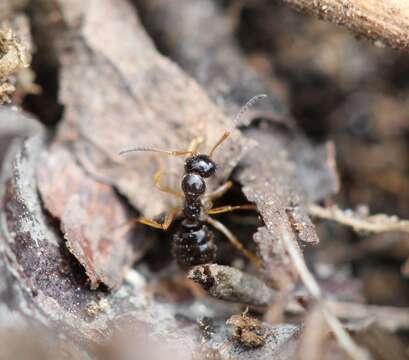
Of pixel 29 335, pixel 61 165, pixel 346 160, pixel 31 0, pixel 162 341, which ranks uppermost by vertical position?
pixel 346 160

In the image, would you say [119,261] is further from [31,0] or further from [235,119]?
[31,0]

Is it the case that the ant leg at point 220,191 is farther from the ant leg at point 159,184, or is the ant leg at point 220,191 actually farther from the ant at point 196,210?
the ant leg at point 159,184

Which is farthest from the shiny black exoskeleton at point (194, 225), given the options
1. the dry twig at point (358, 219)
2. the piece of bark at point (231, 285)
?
the dry twig at point (358, 219)

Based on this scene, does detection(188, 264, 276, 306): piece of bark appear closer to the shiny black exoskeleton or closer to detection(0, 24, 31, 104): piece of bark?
the shiny black exoskeleton

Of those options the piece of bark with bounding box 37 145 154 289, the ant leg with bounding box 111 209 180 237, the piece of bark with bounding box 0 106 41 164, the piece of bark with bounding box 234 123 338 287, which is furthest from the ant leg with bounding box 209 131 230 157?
the piece of bark with bounding box 0 106 41 164

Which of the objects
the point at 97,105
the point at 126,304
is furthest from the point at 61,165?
the point at 126,304

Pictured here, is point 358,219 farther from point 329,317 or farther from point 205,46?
point 205,46
